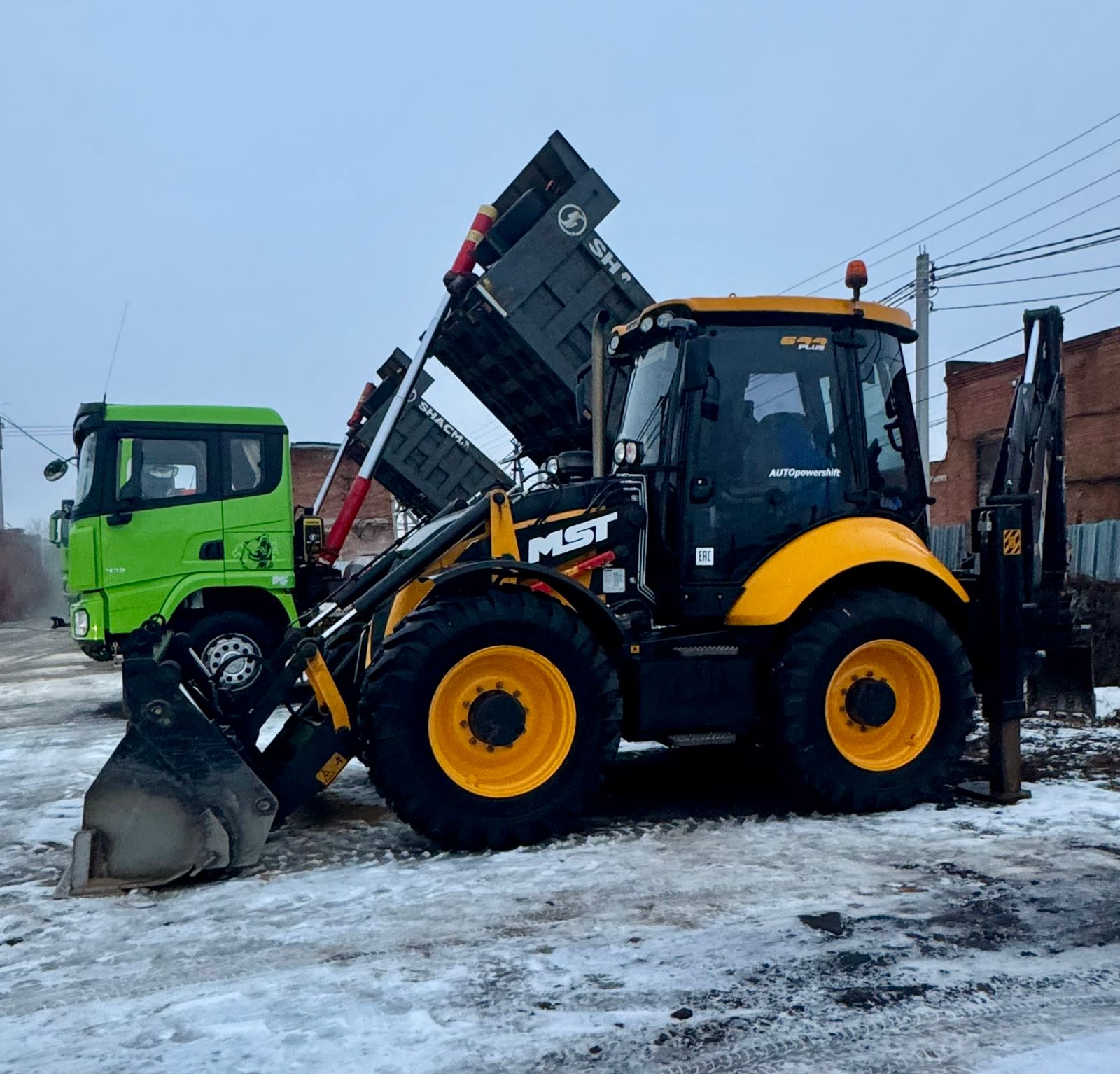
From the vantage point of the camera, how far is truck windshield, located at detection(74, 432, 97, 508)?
8.80m

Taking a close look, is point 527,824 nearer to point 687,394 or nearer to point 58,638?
point 687,394

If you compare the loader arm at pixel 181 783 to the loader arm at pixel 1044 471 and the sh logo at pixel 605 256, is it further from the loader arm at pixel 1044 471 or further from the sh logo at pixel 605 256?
the sh logo at pixel 605 256

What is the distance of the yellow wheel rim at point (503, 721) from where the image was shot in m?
4.58

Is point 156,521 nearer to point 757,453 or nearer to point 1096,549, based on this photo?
point 757,453

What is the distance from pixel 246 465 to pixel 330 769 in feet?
17.0

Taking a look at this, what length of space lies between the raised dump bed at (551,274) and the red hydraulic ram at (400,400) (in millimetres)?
187

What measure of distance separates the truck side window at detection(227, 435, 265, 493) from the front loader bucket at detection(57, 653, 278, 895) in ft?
16.6

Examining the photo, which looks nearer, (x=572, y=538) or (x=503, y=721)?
(x=503, y=721)

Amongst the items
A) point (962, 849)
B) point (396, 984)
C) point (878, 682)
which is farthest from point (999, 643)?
point (396, 984)

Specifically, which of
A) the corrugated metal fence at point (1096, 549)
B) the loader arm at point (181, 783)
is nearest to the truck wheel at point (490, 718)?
the loader arm at point (181, 783)

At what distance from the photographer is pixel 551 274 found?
336 inches

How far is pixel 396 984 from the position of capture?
10.4 ft

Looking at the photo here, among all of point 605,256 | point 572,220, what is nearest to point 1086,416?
point 605,256

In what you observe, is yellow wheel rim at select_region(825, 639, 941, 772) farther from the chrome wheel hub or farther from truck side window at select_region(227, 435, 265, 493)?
truck side window at select_region(227, 435, 265, 493)
